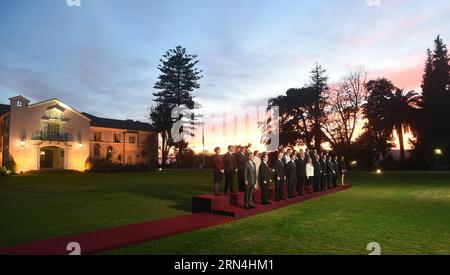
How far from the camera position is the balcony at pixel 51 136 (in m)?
38.9

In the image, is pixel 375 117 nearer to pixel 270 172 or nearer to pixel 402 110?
pixel 402 110

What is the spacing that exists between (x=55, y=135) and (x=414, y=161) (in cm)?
4349

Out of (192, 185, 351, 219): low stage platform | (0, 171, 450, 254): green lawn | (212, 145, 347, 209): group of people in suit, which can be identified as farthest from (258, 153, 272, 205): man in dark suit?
(0, 171, 450, 254): green lawn

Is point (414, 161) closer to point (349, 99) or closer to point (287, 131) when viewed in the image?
point (349, 99)

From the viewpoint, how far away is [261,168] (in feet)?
38.3

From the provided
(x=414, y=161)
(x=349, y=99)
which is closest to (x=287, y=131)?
(x=349, y=99)

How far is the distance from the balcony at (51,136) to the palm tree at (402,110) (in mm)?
42072

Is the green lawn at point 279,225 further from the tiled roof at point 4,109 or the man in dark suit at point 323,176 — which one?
the tiled roof at point 4,109

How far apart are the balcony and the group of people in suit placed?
107 feet

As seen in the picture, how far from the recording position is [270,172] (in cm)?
1255

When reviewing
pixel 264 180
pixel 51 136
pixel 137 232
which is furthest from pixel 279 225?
pixel 51 136

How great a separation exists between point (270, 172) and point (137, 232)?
611 cm

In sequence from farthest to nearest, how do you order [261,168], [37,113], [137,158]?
[137,158] < [37,113] < [261,168]

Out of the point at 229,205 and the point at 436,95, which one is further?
the point at 436,95
